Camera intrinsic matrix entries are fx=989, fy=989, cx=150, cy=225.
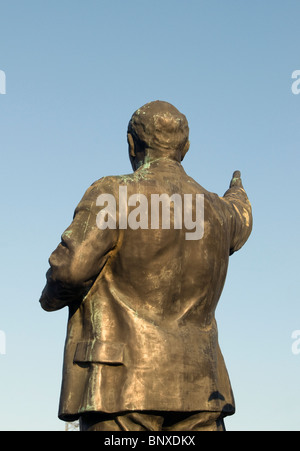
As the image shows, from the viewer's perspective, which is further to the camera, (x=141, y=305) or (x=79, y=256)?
(x=141, y=305)

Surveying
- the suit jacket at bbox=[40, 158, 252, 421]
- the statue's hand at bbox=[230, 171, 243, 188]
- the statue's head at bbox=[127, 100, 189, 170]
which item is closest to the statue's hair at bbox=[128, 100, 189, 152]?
the statue's head at bbox=[127, 100, 189, 170]

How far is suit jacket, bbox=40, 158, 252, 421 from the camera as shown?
8047mm

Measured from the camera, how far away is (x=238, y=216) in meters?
9.22

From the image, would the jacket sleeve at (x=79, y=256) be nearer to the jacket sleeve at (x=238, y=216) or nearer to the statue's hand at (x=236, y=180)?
the jacket sleeve at (x=238, y=216)

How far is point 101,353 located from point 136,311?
46 cm

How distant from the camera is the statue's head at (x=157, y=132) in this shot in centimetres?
884

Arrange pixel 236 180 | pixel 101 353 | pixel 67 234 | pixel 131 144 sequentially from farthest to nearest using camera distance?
pixel 236 180 < pixel 131 144 < pixel 67 234 < pixel 101 353

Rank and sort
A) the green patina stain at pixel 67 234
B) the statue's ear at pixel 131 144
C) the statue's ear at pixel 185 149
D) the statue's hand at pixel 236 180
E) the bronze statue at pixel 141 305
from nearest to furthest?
the bronze statue at pixel 141 305 → the green patina stain at pixel 67 234 → the statue's ear at pixel 131 144 → the statue's ear at pixel 185 149 → the statue's hand at pixel 236 180

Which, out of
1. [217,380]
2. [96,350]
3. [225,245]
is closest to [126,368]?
[96,350]

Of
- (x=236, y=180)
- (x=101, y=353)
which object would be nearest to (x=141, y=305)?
(x=101, y=353)

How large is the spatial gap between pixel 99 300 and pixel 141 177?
1.14m

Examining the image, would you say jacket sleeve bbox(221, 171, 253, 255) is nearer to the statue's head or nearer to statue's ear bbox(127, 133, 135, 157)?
the statue's head

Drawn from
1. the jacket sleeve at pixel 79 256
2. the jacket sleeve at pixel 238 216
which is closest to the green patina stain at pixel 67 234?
the jacket sleeve at pixel 79 256

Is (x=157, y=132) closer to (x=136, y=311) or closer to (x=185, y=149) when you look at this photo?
(x=185, y=149)
